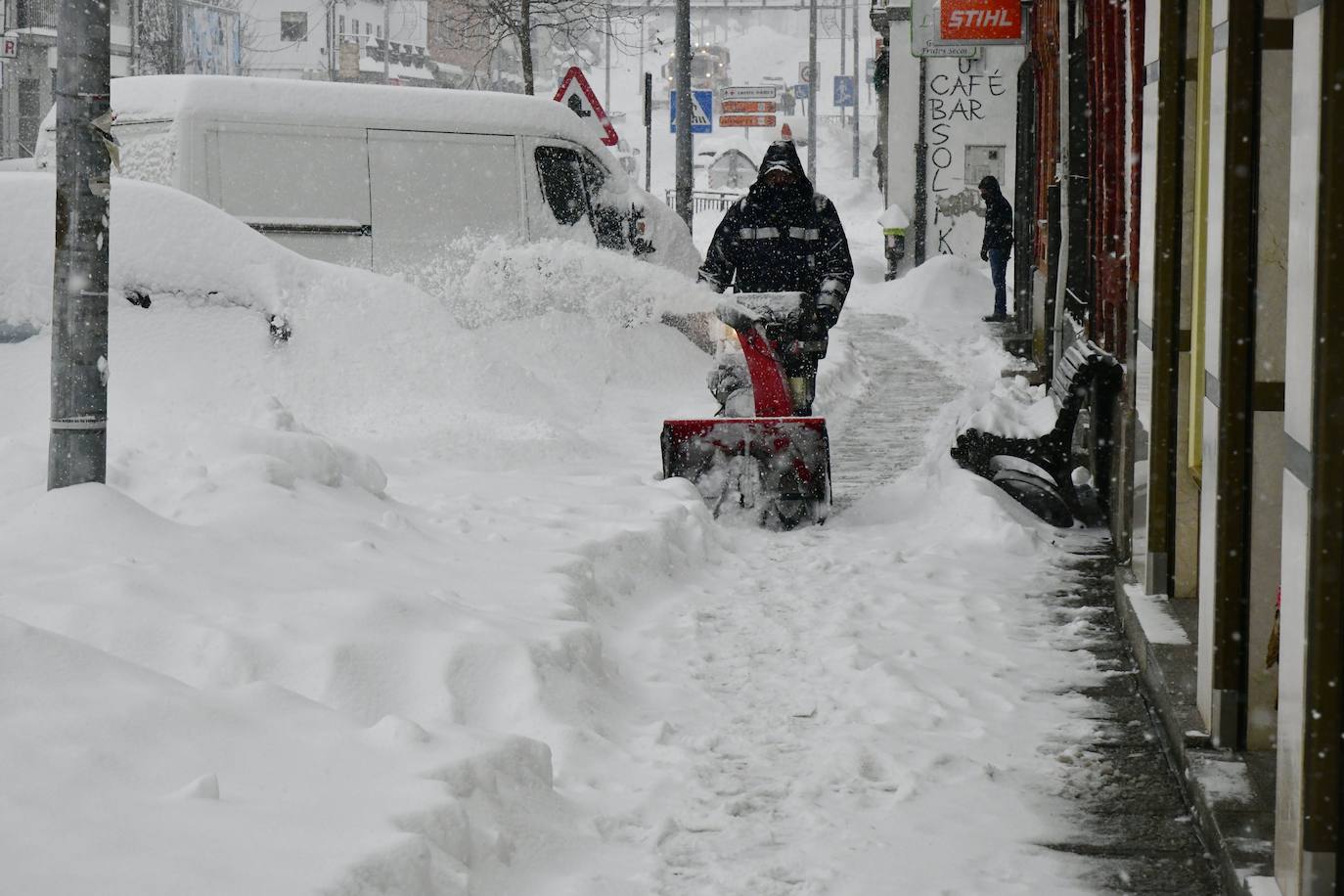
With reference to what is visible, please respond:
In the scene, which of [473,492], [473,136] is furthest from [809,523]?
[473,136]

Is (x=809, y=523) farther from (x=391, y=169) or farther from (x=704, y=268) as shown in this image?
(x=391, y=169)

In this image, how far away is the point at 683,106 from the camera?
1783 cm

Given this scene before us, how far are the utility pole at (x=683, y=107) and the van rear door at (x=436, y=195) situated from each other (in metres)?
5.04

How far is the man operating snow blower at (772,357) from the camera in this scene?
25.5 feet

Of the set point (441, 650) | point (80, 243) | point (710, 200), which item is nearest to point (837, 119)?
point (710, 200)

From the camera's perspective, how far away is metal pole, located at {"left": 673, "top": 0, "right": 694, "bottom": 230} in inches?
691

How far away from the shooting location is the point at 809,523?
7906mm

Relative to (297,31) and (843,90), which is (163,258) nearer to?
(843,90)

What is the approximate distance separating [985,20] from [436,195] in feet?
30.1

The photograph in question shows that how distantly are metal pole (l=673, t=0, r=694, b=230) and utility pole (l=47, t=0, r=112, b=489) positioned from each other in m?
12.3

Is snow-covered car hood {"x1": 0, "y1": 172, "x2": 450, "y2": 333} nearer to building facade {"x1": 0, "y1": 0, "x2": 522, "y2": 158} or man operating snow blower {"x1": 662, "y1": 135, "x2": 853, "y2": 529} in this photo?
man operating snow blower {"x1": 662, "y1": 135, "x2": 853, "y2": 529}

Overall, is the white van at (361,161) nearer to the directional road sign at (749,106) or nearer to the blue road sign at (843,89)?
the directional road sign at (749,106)

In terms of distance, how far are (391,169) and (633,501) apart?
17.8 ft

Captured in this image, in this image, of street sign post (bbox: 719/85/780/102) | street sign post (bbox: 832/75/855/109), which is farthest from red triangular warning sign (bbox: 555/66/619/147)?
street sign post (bbox: 832/75/855/109)
